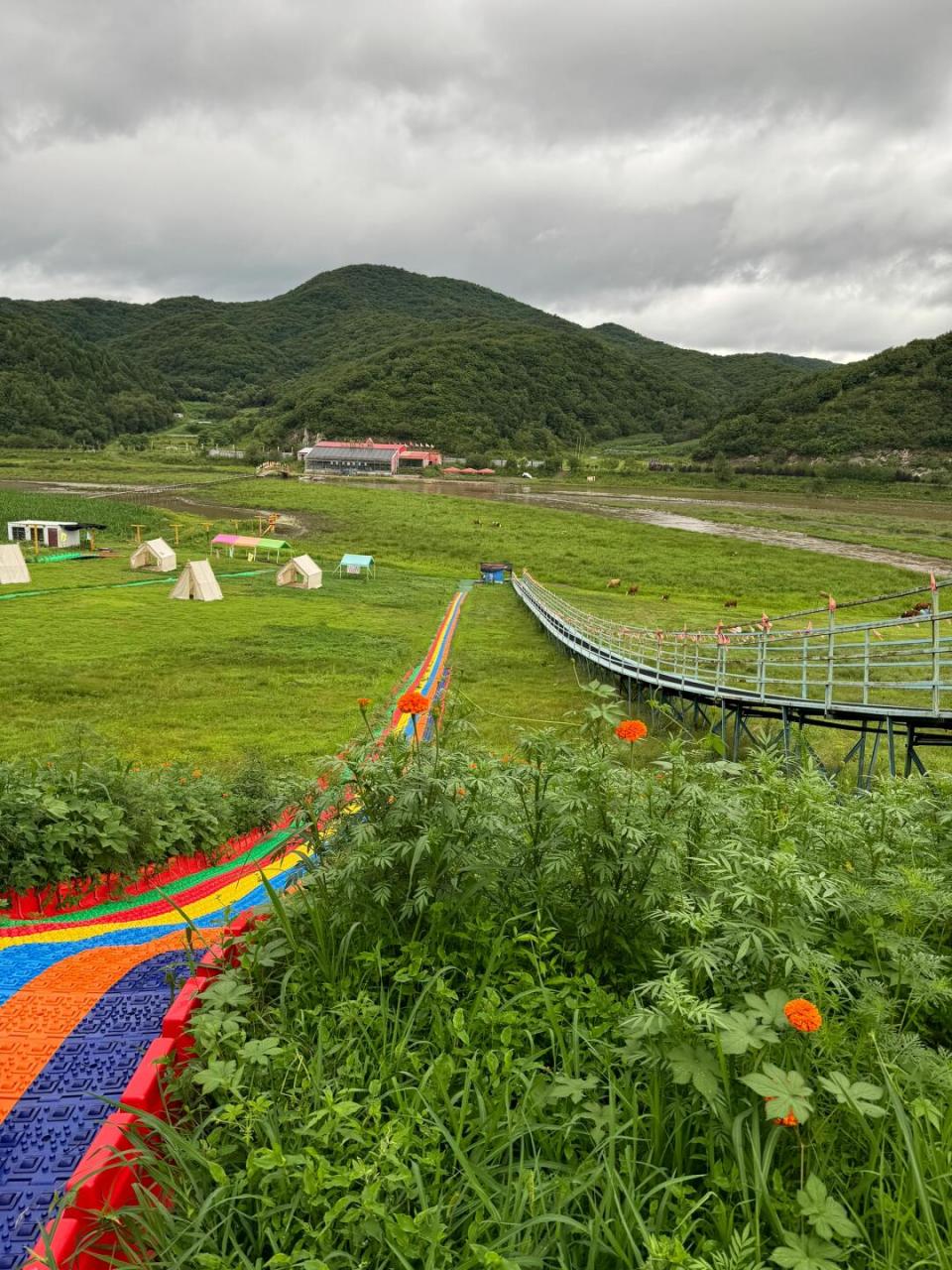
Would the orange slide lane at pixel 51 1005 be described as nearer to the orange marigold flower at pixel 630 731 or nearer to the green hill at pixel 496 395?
the orange marigold flower at pixel 630 731

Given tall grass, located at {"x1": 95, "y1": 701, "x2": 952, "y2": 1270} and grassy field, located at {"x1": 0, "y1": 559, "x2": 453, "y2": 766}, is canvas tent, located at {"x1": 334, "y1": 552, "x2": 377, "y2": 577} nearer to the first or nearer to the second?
grassy field, located at {"x1": 0, "y1": 559, "x2": 453, "y2": 766}

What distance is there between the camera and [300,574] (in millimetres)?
33344

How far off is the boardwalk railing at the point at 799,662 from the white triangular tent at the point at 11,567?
20.9 meters

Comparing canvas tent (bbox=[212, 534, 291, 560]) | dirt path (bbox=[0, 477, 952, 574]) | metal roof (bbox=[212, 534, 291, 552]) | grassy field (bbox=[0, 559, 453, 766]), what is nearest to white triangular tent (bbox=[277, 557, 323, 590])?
grassy field (bbox=[0, 559, 453, 766])

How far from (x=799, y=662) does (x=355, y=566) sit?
101 feet

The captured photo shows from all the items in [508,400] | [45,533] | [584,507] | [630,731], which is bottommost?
[630,731]

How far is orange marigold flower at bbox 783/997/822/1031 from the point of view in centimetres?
183

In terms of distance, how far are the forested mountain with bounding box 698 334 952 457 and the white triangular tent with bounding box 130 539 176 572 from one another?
326ft

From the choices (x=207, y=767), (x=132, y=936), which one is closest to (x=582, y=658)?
(x=207, y=767)

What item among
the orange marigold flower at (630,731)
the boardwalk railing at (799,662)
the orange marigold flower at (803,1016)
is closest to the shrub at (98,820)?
the orange marigold flower at (630,731)

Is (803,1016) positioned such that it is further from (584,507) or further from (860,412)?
(860,412)

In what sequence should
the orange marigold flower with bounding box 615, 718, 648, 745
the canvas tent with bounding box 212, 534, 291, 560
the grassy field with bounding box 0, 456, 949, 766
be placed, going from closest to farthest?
the orange marigold flower with bounding box 615, 718, 648, 745
the grassy field with bounding box 0, 456, 949, 766
the canvas tent with bounding box 212, 534, 291, 560

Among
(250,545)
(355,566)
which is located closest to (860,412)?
(355,566)

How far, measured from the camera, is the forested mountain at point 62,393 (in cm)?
13675
